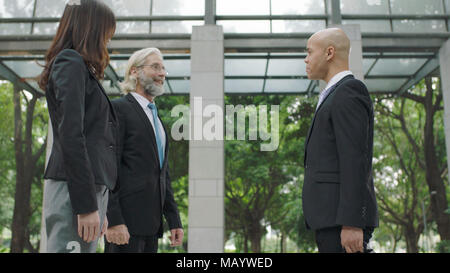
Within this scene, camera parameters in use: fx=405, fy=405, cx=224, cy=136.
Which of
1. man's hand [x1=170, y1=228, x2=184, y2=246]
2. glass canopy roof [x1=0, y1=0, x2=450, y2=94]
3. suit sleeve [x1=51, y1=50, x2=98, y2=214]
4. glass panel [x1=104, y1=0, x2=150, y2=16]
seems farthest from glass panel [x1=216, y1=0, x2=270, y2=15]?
suit sleeve [x1=51, y1=50, x2=98, y2=214]

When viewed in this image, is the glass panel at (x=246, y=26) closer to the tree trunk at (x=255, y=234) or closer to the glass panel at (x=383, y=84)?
the glass panel at (x=383, y=84)

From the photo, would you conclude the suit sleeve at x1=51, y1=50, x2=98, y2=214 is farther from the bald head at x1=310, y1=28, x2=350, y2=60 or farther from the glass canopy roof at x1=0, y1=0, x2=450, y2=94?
the glass canopy roof at x1=0, y1=0, x2=450, y2=94

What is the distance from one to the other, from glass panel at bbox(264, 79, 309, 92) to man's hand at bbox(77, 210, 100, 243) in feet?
33.7

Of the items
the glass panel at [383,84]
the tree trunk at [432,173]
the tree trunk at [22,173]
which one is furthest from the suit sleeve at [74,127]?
the tree trunk at [432,173]

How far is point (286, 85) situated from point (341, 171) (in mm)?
9887

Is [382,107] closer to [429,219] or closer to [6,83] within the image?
[429,219]

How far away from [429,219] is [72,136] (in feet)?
73.3

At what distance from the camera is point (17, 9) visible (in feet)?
33.4

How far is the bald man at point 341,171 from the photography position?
6.93 ft

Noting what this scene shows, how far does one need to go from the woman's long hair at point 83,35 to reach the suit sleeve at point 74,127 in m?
0.11

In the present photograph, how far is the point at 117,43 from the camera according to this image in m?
9.98

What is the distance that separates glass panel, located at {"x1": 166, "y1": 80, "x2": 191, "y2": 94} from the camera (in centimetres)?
1120

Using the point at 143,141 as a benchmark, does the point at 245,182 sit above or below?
above
